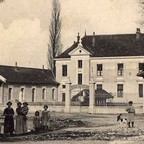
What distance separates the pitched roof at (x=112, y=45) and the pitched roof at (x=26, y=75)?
392cm

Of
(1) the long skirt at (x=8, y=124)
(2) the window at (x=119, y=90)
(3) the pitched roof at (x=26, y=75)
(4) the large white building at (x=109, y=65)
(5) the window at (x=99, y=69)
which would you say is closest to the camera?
(1) the long skirt at (x=8, y=124)

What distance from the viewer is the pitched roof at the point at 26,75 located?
5650 cm

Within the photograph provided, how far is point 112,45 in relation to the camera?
5938 cm

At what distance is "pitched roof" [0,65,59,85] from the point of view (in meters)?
56.5

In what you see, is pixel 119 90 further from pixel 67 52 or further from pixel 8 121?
pixel 8 121

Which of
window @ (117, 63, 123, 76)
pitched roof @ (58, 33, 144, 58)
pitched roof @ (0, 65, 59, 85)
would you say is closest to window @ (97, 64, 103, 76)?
pitched roof @ (58, 33, 144, 58)

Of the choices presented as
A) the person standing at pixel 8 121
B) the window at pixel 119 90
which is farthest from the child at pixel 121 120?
the window at pixel 119 90

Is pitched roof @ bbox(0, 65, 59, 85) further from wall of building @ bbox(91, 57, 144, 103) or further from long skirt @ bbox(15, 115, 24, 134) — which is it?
long skirt @ bbox(15, 115, 24, 134)

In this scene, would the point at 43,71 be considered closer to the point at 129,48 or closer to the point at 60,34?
the point at 60,34

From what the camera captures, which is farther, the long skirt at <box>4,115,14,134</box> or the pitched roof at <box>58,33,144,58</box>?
the pitched roof at <box>58,33,144,58</box>

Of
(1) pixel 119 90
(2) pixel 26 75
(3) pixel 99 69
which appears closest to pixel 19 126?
(1) pixel 119 90

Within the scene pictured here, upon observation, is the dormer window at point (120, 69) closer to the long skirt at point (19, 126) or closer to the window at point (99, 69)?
the window at point (99, 69)

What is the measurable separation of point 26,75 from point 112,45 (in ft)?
38.9

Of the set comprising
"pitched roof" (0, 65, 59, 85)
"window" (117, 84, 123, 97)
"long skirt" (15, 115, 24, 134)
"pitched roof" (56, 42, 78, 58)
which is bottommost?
"long skirt" (15, 115, 24, 134)
